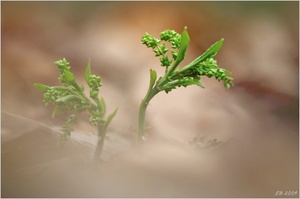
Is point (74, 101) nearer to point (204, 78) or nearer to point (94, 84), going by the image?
point (94, 84)

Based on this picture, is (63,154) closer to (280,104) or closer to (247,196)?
(247,196)

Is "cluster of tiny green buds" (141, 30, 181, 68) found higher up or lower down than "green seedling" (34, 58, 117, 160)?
higher up

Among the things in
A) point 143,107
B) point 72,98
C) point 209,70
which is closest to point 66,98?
point 72,98

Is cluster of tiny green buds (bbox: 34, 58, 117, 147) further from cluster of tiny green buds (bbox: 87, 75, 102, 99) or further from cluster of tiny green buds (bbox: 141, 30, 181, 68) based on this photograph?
cluster of tiny green buds (bbox: 141, 30, 181, 68)

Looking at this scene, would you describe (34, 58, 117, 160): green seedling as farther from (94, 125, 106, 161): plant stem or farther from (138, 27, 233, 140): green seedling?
(138, 27, 233, 140): green seedling

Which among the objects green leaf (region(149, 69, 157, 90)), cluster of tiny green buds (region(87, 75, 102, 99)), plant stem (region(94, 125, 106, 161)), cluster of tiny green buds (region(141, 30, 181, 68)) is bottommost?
plant stem (region(94, 125, 106, 161))

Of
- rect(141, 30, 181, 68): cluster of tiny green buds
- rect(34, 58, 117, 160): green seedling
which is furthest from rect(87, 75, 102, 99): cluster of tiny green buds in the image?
rect(141, 30, 181, 68): cluster of tiny green buds

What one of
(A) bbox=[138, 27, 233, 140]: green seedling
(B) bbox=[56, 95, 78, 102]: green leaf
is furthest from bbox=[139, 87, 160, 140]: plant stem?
(B) bbox=[56, 95, 78, 102]: green leaf
